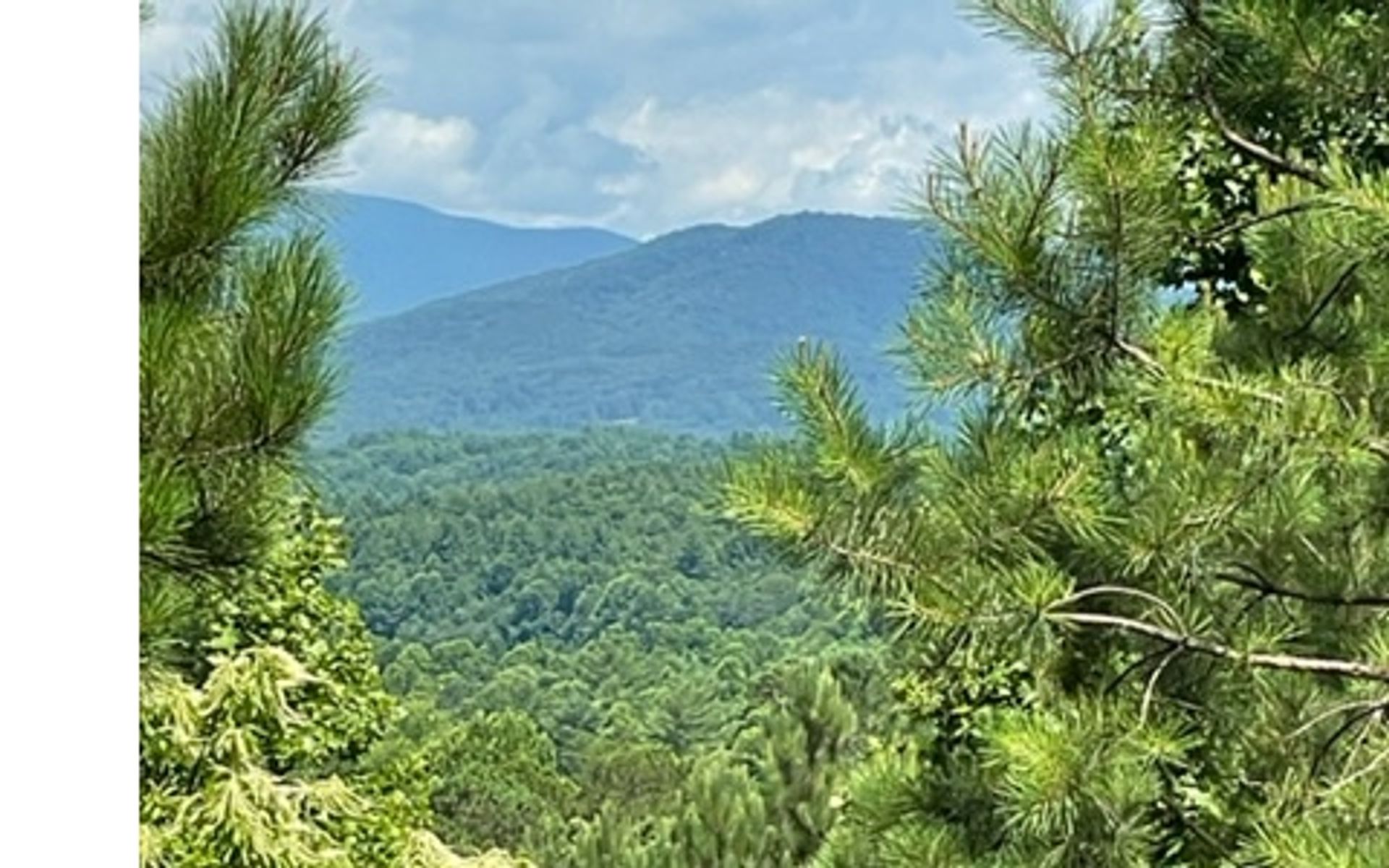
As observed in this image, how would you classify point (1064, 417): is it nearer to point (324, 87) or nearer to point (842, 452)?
point (842, 452)

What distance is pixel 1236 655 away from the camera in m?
1.54

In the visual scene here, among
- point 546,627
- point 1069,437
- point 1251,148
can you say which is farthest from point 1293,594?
point 546,627

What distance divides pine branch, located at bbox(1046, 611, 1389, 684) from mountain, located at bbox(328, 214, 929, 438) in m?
3.21

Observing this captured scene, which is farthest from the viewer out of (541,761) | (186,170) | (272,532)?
(541,761)

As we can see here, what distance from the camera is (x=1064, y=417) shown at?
1655 mm

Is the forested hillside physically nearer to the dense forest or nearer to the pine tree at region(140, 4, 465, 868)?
the dense forest

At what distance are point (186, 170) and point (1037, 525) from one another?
0.81m

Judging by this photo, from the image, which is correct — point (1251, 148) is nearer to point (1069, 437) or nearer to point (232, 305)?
point (1069, 437)

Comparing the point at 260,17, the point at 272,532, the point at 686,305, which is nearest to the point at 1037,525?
the point at 272,532

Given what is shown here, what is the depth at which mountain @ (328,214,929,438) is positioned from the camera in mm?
6914

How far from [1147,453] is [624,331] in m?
8.20

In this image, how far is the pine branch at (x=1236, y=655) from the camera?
1.46m

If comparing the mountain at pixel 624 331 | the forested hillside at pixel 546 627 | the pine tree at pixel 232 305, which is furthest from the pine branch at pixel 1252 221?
the forested hillside at pixel 546 627

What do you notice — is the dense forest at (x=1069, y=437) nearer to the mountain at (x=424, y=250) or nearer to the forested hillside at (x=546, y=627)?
the mountain at (x=424, y=250)
